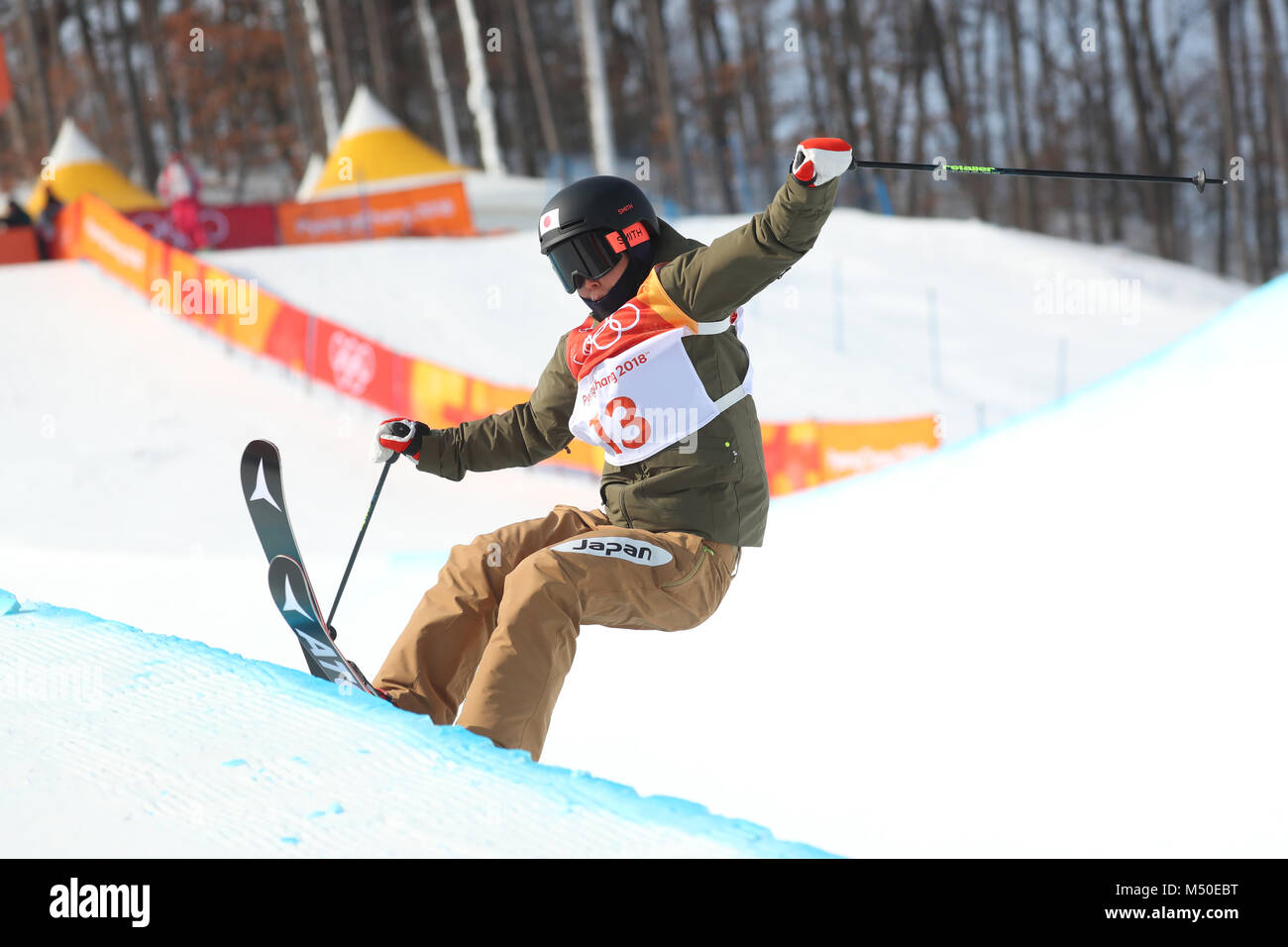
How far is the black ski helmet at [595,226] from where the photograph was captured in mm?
3102

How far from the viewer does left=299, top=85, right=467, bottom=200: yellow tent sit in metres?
22.1

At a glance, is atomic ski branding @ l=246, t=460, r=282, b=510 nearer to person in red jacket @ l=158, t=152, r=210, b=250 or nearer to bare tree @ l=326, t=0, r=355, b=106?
person in red jacket @ l=158, t=152, r=210, b=250

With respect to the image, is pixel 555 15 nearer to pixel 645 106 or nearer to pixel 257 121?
pixel 645 106

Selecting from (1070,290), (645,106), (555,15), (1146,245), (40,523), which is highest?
(555,15)

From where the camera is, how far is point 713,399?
10.1 ft

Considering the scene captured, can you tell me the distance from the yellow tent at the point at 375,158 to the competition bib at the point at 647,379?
65.0 feet

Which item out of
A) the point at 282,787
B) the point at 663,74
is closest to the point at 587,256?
the point at 282,787

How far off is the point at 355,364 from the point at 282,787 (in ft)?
34.1

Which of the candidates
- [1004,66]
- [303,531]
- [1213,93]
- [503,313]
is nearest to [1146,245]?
[1213,93]

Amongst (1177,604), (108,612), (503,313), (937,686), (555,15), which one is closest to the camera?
(1177,604)

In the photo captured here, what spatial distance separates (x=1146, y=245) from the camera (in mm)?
35969

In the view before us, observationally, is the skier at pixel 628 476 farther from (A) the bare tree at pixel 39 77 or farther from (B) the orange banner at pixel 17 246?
(A) the bare tree at pixel 39 77

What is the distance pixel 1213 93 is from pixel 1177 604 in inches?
1440

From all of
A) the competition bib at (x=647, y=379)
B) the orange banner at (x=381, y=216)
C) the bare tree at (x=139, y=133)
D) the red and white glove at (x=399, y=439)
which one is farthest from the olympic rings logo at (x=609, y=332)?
the bare tree at (x=139, y=133)
